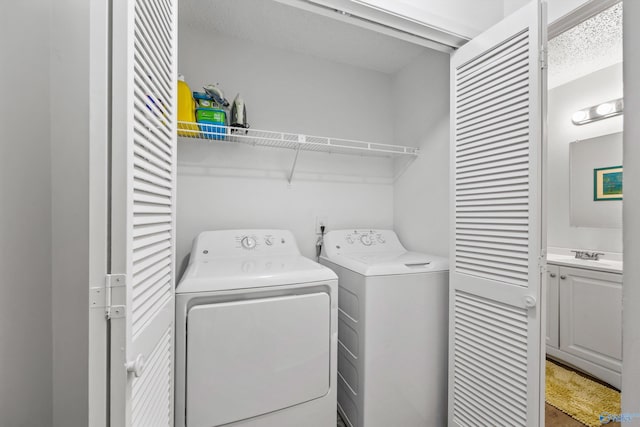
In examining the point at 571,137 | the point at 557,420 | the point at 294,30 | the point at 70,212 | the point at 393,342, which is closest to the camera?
the point at 70,212

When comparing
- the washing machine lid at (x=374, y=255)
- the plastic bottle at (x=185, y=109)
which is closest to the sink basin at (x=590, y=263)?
the washing machine lid at (x=374, y=255)

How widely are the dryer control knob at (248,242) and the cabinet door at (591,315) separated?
269cm

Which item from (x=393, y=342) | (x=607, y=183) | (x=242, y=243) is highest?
(x=607, y=183)

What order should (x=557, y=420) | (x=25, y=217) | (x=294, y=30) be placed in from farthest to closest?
(x=294, y=30) → (x=557, y=420) → (x=25, y=217)

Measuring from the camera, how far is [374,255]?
2.02 meters

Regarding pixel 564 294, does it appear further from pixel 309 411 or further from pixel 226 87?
pixel 226 87

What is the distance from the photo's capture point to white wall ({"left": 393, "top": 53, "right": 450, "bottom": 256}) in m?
1.99

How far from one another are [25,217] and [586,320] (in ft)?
12.0

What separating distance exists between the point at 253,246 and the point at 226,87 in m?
1.15

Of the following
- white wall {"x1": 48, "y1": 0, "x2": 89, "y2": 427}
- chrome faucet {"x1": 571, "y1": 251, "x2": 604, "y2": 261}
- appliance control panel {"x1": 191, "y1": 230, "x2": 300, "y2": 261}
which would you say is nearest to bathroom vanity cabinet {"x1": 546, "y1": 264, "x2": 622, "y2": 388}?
chrome faucet {"x1": 571, "y1": 251, "x2": 604, "y2": 261}

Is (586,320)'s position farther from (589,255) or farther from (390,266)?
(390,266)

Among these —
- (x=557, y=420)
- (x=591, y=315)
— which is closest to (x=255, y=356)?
(x=557, y=420)

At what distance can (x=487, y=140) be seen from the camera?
1383 millimetres

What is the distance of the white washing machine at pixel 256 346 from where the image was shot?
3.91ft
